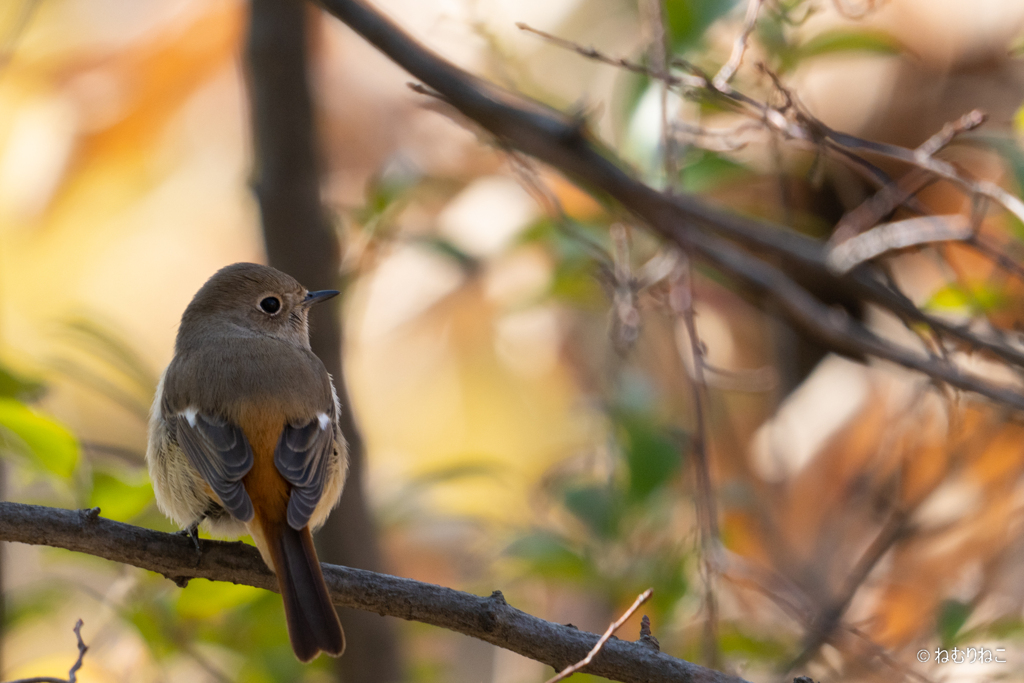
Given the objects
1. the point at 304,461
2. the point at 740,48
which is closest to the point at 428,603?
the point at 304,461

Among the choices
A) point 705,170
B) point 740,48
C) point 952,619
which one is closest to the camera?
point 740,48

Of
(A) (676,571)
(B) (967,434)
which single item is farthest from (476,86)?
(B) (967,434)

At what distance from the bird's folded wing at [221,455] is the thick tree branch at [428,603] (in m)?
0.20

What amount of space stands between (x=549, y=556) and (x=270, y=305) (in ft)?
4.39

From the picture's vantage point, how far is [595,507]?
11.7ft

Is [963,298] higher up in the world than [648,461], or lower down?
higher up

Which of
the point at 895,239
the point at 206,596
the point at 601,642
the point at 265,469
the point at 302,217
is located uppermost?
the point at 895,239

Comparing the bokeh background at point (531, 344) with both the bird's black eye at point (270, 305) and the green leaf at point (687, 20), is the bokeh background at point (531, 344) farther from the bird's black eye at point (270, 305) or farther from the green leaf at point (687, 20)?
the bird's black eye at point (270, 305)

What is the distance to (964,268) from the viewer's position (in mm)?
4973

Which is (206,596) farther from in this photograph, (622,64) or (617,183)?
(622,64)

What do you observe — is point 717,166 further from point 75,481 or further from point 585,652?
point 75,481

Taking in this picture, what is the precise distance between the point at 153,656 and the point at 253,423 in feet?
3.19

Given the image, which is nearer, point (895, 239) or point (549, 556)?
point (895, 239)

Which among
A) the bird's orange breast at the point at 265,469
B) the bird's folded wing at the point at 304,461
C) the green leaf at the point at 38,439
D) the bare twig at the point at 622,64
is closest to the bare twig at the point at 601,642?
the bird's folded wing at the point at 304,461
